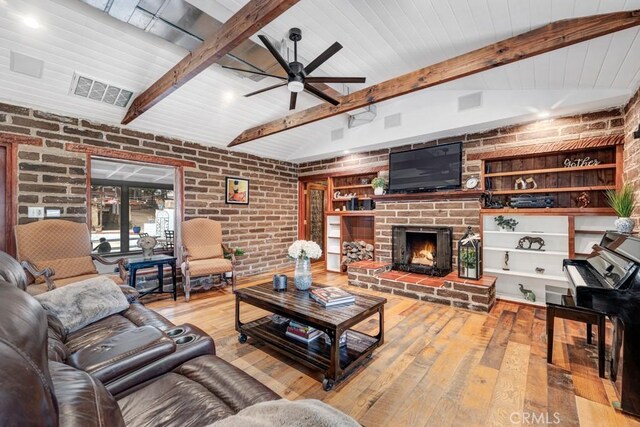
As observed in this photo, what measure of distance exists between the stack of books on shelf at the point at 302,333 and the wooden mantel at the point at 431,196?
2880mm

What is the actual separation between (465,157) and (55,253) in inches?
210

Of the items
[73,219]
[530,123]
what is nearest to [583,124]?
[530,123]

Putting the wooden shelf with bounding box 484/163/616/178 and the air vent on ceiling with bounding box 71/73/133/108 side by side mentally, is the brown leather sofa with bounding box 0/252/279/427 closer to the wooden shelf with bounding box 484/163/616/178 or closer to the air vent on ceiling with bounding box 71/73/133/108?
the air vent on ceiling with bounding box 71/73/133/108

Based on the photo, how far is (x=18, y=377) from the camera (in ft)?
1.38

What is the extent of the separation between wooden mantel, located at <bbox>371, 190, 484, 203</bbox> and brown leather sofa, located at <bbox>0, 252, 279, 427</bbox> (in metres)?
3.69

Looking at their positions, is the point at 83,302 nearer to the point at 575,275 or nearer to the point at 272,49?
the point at 272,49

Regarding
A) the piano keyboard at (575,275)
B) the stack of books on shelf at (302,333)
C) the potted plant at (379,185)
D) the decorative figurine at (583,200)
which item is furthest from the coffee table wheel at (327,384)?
the decorative figurine at (583,200)

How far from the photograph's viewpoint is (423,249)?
15.2 ft

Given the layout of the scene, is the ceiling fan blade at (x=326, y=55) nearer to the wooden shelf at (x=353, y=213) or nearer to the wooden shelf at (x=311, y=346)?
the wooden shelf at (x=311, y=346)

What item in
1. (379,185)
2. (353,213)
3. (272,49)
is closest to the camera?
(272,49)

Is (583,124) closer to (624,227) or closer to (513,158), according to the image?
(513,158)

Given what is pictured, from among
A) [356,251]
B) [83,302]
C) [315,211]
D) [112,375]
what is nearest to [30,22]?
[83,302]

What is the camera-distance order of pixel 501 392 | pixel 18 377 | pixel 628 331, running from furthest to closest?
pixel 501 392, pixel 628 331, pixel 18 377

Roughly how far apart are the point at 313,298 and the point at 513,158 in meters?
3.49
